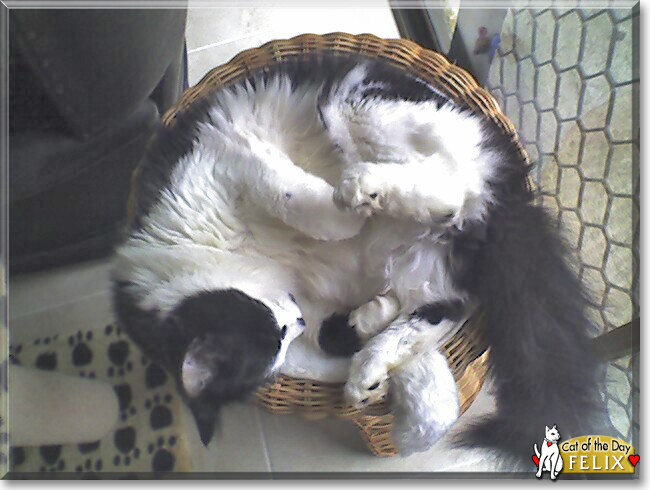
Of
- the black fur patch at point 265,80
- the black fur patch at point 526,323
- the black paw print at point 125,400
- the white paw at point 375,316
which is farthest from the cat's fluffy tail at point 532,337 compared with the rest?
the black paw print at point 125,400

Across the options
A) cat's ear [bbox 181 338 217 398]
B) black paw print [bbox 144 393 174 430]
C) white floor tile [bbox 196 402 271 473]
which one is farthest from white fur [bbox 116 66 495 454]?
black paw print [bbox 144 393 174 430]

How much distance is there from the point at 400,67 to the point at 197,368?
87 cm

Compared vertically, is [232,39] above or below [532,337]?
above

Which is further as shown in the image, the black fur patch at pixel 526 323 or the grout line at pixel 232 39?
the grout line at pixel 232 39

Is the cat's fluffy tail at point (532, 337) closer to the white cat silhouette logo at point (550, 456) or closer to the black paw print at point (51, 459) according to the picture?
the white cat silhouette logo at point (550, 456)

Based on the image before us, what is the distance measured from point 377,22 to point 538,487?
1.70 meters

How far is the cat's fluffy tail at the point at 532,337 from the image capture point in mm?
1002

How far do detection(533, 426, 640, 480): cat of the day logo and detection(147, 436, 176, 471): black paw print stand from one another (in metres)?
0.83

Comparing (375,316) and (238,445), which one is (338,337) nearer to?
(375,316)

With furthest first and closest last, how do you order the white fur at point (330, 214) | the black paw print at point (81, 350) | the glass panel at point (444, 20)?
the glass panel at point (444, 20)
the black paw print at point (81, 350)
the white fur at point (330, 214)

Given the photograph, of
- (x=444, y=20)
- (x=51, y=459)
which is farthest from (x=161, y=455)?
(x=444, y=20)

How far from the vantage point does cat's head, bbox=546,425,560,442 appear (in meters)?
0.98

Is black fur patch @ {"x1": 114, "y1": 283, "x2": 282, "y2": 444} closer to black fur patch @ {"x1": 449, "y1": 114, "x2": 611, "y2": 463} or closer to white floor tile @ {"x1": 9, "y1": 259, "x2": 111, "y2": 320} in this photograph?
black fur patch @ {"x1": 449, "y1": 114, "x2": 611, "y2": 463}

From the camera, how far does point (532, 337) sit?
3.43 feet
